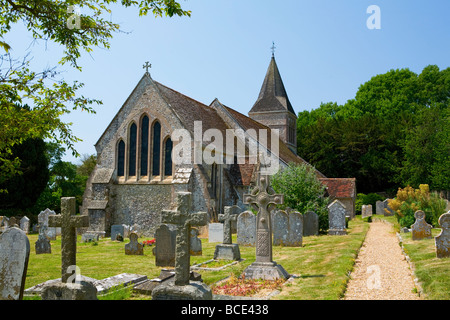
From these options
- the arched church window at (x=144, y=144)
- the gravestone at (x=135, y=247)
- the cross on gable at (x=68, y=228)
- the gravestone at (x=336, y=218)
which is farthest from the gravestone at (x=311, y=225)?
the cross on gable at (x=68, y=228)

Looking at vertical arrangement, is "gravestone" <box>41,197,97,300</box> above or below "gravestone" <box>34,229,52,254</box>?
above

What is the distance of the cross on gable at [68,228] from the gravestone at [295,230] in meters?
9.47

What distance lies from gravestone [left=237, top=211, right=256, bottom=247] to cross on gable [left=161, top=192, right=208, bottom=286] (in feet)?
28.4

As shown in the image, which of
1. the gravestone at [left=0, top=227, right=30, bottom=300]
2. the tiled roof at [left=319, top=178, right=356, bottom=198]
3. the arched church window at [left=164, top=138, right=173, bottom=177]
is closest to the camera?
the gravestone at [left=0, top=227, right=30, bottom=300]

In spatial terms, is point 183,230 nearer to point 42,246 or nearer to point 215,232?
point 42,246

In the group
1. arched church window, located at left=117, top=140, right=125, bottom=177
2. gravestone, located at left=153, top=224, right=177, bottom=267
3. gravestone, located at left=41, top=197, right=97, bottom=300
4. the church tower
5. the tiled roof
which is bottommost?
gravestone, located at left=153, top=224, right=177, bottom=267

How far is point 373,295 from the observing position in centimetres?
756

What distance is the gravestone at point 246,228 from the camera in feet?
49.2

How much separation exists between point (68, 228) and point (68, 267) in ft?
2.29

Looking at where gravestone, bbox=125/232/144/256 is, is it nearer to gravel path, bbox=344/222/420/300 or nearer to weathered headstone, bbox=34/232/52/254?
weathered headstone, bbox=34/232/52/254

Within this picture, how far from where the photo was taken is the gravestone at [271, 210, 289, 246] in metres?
14.8

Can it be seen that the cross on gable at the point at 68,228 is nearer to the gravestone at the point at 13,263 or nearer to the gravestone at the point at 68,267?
the gravestone at the point at 68,267

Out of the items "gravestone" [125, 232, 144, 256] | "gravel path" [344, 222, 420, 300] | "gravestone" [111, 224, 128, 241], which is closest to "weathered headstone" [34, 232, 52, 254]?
"gravestone" [125, 232, 144, 256]
